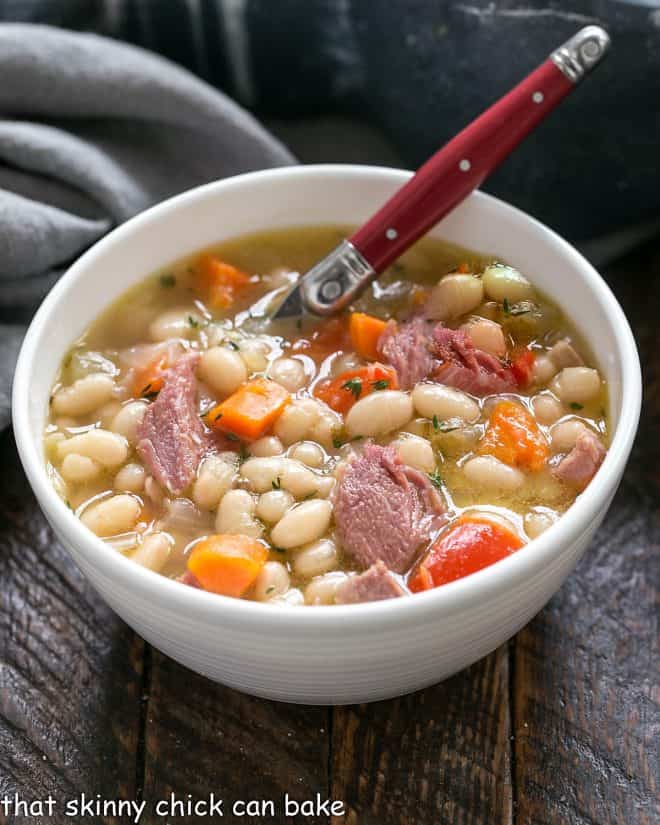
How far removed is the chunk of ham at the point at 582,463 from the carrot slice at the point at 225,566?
536mm

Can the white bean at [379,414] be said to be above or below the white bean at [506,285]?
below

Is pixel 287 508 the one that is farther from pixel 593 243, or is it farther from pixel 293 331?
pixel 593 243

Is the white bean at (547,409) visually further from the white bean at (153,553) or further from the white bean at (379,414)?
the white bean at (153,553)

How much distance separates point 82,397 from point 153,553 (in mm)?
393

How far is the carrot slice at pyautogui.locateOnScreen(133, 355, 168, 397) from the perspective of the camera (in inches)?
79.5

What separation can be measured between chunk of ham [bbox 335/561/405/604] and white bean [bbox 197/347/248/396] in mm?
508

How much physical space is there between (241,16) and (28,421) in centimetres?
139

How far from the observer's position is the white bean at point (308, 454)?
6.23 feet

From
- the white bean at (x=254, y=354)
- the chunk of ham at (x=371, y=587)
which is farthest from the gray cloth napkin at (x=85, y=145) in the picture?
the chunk of ham at (x=371, y=587)

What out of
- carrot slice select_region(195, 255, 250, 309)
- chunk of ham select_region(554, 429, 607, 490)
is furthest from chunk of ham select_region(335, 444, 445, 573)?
carrot slice select_region(195, 255, 250, 309)

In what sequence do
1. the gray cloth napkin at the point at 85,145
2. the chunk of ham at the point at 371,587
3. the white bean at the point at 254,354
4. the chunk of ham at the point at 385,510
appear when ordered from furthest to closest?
A: the gray cloth napkin at the point at 85,145 → the white bean at the point at 254,354 → the chunk of ham at the point at 385,510 → the chunk of ham at the point at 371,587

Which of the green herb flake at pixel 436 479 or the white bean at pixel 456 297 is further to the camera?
the white bean at pixel 456 297

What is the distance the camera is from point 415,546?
5.73ft

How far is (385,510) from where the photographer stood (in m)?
1.76
